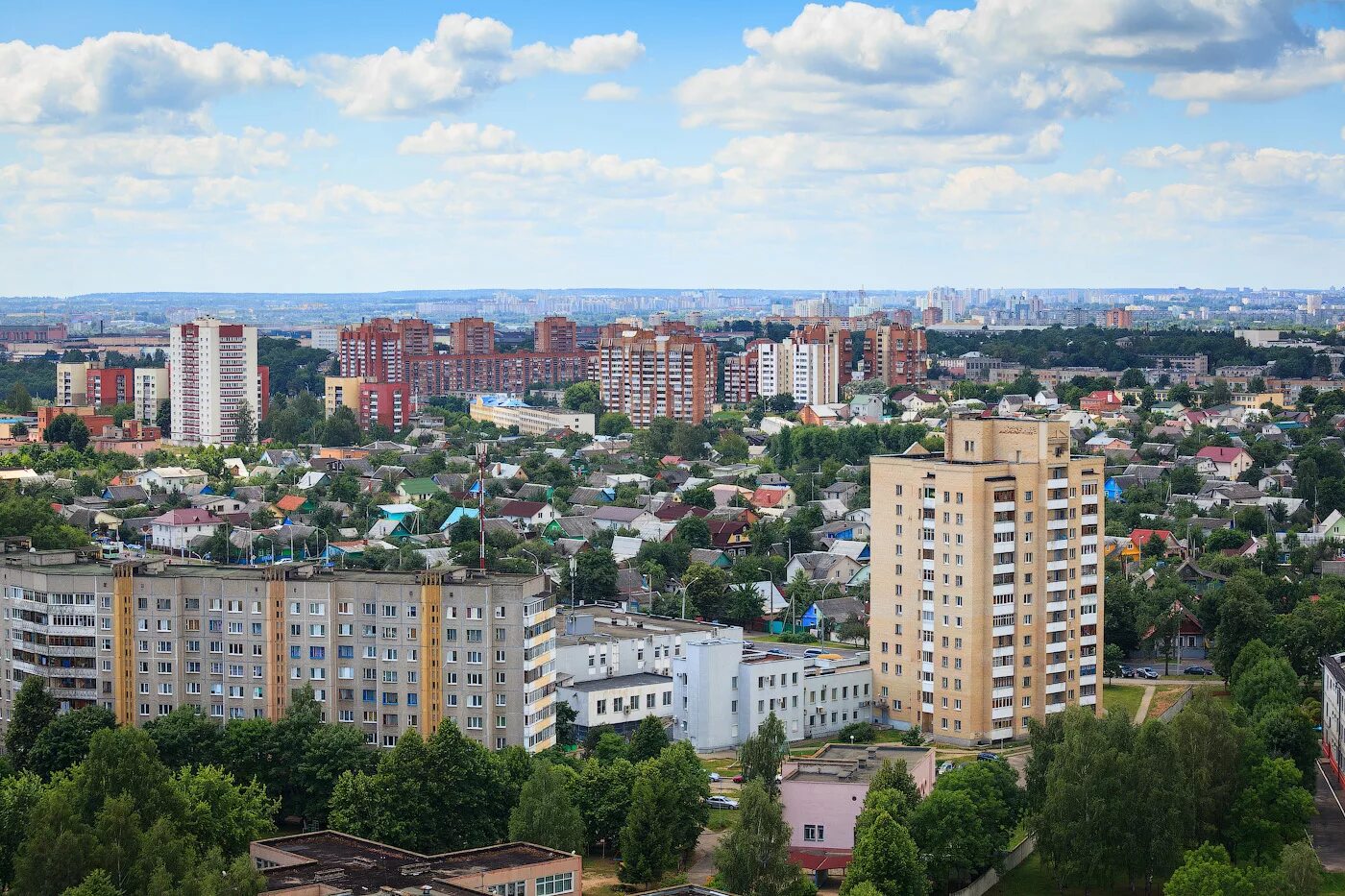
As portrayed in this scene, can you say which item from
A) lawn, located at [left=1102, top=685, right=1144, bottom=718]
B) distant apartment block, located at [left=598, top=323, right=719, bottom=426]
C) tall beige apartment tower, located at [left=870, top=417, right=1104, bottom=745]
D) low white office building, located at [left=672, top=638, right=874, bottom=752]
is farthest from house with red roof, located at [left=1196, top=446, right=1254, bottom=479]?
low white office building, located at [left=672, top=638, right=874, bottom=752]

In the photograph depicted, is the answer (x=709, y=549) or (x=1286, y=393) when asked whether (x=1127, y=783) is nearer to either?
(x=709, y=549)

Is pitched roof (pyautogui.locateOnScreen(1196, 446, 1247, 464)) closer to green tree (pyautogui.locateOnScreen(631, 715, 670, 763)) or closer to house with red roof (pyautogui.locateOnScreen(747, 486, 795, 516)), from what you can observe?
house with red roof (pyautogui.locateOnScreen(747, 486, 795, 516))

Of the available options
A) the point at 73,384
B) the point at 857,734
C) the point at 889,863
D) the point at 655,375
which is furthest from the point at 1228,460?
the point at 73,384

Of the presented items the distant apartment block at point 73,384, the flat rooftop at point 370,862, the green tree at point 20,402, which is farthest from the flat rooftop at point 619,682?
the distant apartment block at point 73,384

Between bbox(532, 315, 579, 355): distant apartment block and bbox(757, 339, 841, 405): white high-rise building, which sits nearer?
bbox(757, 339, 841, 405): white high-rise building

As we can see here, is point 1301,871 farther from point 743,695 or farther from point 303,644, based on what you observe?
point 303,644

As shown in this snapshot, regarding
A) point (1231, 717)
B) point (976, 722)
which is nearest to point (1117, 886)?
point (1231, 717)
